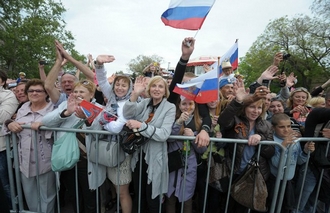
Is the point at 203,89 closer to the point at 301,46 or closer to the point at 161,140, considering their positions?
the point at 161,140

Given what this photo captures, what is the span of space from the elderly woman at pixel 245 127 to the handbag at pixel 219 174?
0.09 m

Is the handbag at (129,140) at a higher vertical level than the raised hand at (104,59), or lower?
lower

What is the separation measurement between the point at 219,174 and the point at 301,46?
30453 mm

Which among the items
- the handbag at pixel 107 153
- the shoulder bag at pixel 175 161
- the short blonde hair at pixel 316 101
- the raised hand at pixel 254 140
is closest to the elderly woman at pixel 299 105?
the short blonde hair at pixel 316 101

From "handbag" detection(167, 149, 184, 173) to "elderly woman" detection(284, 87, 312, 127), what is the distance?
246cm

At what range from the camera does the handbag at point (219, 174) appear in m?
2.58

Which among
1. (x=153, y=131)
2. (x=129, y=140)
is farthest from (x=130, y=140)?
(x=153, y=131)

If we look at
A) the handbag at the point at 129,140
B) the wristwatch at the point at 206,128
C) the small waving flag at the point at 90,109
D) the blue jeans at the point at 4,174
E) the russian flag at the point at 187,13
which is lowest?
the blue jeans at the point at 4,174

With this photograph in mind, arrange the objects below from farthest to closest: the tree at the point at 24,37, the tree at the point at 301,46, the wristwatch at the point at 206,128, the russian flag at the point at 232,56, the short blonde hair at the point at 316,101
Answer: the tree at the point at 301,46
the tree at the point at 24,37
the short blonde hair at the point at 316,101
the russian flag at the point at 232,56
the wristwatch at the point at 206,128

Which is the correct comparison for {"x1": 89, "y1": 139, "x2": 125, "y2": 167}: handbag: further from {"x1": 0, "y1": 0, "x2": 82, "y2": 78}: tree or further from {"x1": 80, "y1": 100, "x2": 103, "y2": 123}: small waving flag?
{"x1": 0, "y1": 0, "x2": 82, "y2": 78}: tree

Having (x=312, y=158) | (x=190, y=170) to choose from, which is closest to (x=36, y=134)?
(x=190, y=170)

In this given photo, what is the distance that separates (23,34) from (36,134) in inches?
849

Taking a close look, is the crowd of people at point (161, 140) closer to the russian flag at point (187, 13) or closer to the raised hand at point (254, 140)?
the raised hand at point (254, 140)

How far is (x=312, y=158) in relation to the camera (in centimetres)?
265
